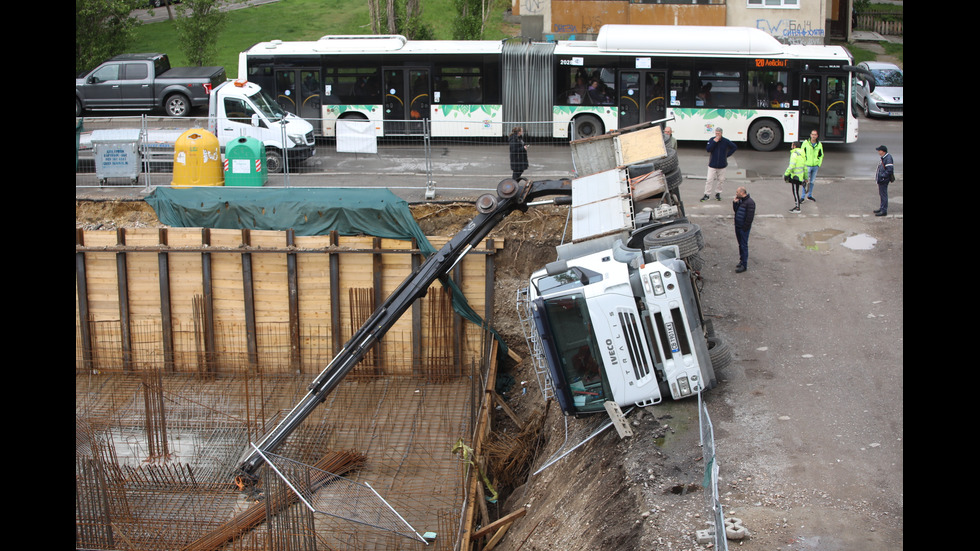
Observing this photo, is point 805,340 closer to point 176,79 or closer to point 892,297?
point 892,297

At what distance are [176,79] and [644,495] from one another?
2301 centimetres

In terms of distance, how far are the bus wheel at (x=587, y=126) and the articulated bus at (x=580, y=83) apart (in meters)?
0.03

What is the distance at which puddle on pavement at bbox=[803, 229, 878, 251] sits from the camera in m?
15.5

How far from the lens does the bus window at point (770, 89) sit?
898 inches

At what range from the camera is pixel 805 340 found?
1223 cm

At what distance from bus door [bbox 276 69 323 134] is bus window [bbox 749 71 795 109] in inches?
460

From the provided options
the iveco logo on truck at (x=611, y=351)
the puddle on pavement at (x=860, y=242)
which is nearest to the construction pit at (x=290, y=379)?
the iveco logo on truck at (x=611, y=351)

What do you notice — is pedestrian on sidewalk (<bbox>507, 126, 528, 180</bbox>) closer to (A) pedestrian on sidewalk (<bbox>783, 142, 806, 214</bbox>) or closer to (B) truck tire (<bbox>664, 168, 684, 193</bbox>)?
(B) truck tire (<bbox>664, 168, 684, 193</bbox>)

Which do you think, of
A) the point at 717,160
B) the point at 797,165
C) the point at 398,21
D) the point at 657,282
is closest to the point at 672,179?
the point at 717,160

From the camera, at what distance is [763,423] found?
1003cm

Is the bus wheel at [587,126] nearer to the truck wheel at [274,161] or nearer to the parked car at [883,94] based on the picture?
the truck wheel at [274,161]

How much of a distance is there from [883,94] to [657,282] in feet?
72.2

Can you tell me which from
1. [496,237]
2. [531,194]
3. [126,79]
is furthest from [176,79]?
[531,194]

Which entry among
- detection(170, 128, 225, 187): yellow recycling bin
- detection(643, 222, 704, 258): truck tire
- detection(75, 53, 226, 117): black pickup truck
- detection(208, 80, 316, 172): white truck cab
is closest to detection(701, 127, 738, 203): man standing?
detection(643, 222, 704, 258): truck tire
